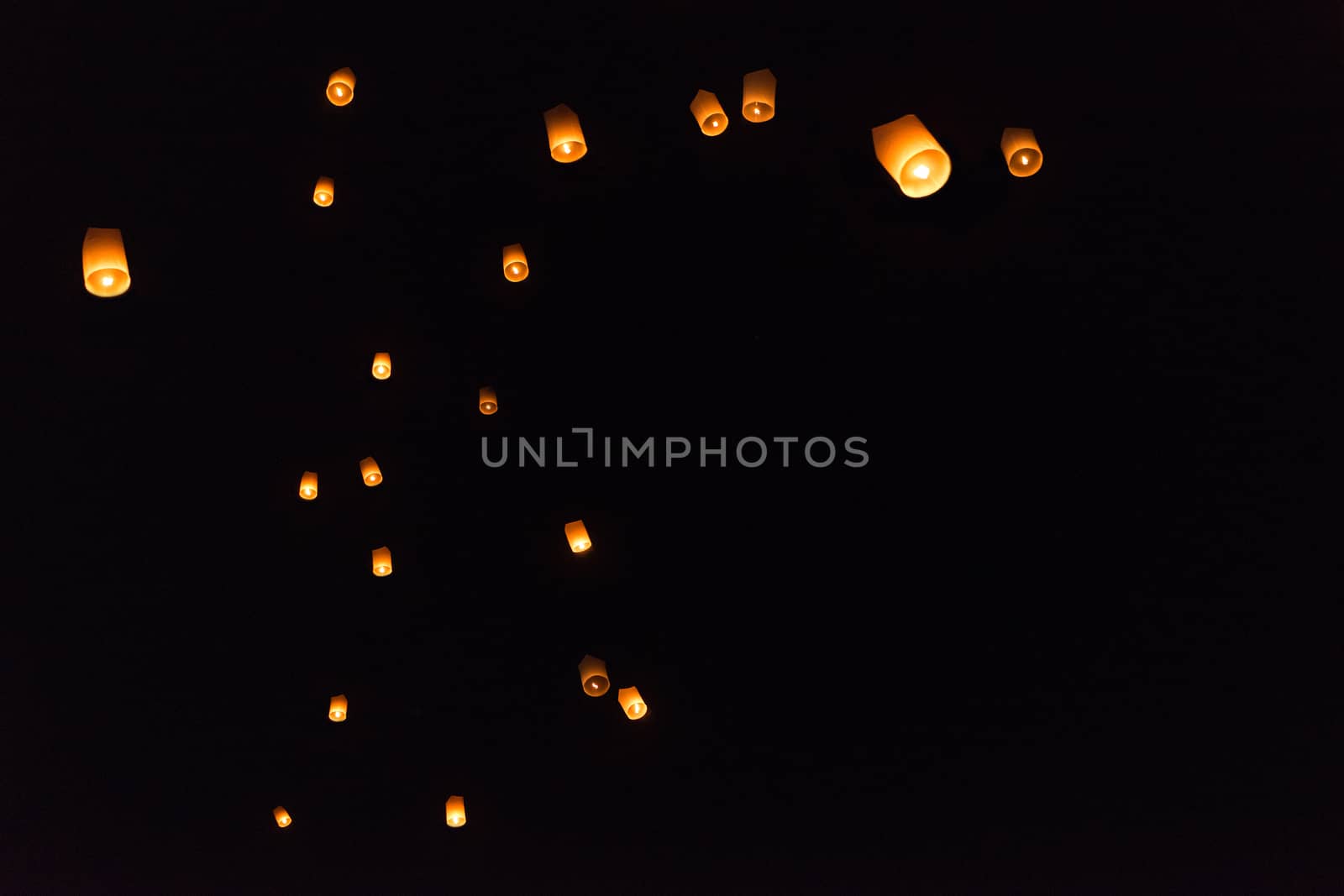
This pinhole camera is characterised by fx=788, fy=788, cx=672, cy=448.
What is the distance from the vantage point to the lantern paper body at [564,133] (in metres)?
2.42

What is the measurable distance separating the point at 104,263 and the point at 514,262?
125cm

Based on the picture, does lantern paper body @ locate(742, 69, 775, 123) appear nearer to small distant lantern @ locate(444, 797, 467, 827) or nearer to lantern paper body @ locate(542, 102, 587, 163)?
lantern paper body @ locate(542, 102, 587, 163)

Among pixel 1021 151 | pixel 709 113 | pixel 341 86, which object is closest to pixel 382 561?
pixel 341 86

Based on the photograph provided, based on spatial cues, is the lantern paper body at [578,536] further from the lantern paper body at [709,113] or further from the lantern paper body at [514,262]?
the lantern paper body at [709,113]

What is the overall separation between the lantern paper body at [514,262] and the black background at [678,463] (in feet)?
1.15

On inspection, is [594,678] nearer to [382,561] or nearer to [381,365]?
[382,561]

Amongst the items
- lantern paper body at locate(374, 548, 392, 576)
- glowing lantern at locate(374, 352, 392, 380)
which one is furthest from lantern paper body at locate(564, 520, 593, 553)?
glowing lantern at locate(374, 352, 392, 380)

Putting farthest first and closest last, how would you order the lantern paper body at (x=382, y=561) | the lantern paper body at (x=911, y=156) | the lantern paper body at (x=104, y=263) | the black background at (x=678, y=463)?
the lantern paper body at (x=382, y=561) < the black background at (x=678, y=463) < the lantern paper body at (x=104, y=263) < the lantern paper body at (x=911, y=156)

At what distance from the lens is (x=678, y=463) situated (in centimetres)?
346

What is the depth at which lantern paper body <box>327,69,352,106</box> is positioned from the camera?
2.66 meters

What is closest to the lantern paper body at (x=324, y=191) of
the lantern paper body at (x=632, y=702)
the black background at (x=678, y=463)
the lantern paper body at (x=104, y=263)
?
the black background at (x=678, y=463)

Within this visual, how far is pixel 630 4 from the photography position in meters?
2.89

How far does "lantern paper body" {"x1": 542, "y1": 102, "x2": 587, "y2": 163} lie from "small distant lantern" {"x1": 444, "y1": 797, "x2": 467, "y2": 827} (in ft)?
9.28

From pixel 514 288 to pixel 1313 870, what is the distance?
455 centimetres
